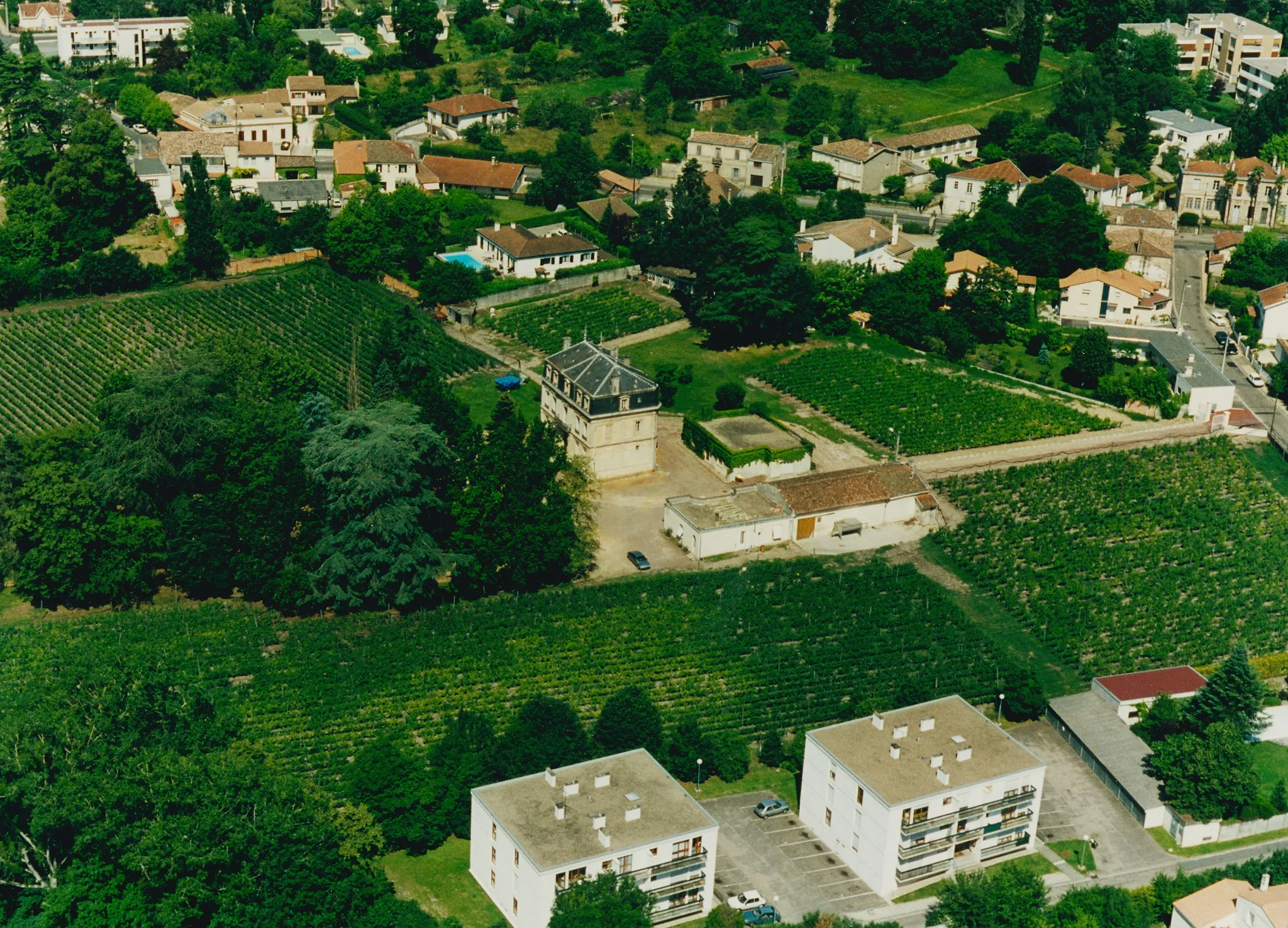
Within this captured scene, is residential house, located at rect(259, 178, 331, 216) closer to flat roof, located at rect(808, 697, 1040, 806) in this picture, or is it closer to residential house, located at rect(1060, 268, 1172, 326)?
residential house, located at rect(1060, 268, 1172, 326)

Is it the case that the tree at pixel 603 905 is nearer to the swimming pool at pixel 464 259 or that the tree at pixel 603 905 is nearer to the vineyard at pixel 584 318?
the vineyard at pixel 584 318

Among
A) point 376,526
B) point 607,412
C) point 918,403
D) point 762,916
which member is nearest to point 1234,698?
point 762,916

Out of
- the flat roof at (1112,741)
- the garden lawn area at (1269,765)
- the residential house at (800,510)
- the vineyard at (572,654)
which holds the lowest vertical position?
the garden lawn area at (1269,765)

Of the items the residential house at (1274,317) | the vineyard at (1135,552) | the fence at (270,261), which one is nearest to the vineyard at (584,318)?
the fence at (270,261)

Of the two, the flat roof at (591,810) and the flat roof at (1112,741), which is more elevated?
the flat roof at (591,810)

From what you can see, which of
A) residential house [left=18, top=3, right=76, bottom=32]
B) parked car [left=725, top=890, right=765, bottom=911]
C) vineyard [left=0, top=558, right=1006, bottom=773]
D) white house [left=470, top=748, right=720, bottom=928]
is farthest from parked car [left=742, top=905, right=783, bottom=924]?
residential house [left=18, top=3, right=76, bottom=32]
